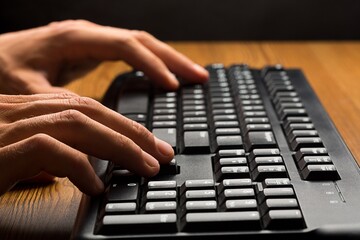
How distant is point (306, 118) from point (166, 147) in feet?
0.71

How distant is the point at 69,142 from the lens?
0.65 m

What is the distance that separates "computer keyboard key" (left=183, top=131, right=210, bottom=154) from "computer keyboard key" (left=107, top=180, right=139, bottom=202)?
0.11m

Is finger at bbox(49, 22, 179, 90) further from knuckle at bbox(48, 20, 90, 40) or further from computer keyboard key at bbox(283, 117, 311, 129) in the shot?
computer keyboard key at bbox(283, 117, 311, 129)

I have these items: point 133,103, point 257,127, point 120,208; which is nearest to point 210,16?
point 133,103

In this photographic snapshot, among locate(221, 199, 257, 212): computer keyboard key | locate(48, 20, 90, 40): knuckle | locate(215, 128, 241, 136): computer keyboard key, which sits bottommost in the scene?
locate(221, 199, 257, 212): computer keyboard key

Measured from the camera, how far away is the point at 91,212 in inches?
23.6

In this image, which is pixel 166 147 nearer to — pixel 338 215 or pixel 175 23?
pixel 338 215

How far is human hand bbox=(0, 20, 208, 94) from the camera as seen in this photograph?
0.99 m

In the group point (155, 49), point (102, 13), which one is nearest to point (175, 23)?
point (102, 13)

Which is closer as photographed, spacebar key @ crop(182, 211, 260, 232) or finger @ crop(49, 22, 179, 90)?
spacebar key @ crop(182, 211, 260, 232)

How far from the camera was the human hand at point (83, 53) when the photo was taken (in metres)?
0.99

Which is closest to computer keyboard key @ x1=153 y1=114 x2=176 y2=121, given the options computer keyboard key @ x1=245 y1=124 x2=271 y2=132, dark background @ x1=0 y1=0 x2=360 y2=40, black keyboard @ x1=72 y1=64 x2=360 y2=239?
black keyboard @ x1=72 y1=64 x2=360 y2=239

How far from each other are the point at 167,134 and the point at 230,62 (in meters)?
0.51

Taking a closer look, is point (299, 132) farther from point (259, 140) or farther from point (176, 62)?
point (176, 62)
